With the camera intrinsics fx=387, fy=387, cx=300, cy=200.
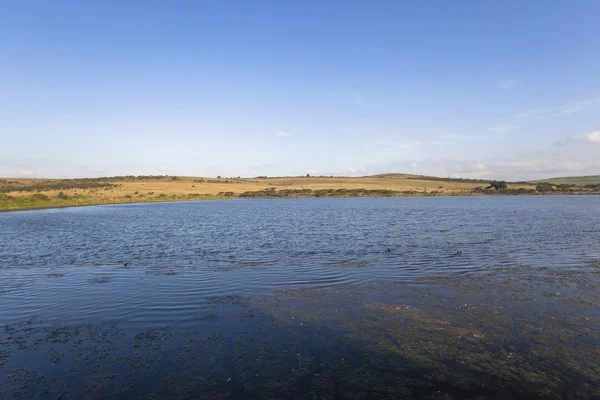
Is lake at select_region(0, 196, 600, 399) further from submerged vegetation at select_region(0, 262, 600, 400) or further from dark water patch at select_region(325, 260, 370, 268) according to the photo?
dark water patch at select_region(325, 260, 370, 268)

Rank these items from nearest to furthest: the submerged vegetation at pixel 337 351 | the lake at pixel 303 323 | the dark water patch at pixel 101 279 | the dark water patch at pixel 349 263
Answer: the submerged vegetation at pixel 337 351
the lake at pixel 303 323
the dark water patch at pixel 101 279
the dark water patch at pixel 349 263

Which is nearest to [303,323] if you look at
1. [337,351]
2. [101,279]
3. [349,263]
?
[337,351]

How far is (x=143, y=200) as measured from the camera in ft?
286

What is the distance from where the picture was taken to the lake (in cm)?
761

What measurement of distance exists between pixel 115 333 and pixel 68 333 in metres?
1.25

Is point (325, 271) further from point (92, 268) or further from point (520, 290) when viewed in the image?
point (92, 268)

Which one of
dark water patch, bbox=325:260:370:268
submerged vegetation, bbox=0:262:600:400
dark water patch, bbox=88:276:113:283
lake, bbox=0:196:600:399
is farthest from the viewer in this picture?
dark water patch, bbox=325:260:370:268

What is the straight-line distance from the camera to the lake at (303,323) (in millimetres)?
7605

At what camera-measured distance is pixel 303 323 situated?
10.9 metres

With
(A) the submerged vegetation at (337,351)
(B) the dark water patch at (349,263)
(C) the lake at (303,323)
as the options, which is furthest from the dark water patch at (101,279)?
(B) the dark water patch at (349,263)

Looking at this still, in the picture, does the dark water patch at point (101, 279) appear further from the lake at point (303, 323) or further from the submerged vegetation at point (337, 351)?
the submerged vegetation at point (337, 351)

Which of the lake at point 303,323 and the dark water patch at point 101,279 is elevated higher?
the lake at point 303,323

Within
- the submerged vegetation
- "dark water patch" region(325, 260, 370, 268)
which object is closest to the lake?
the submerged vegetation

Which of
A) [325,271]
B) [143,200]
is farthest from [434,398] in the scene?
[143,200]
